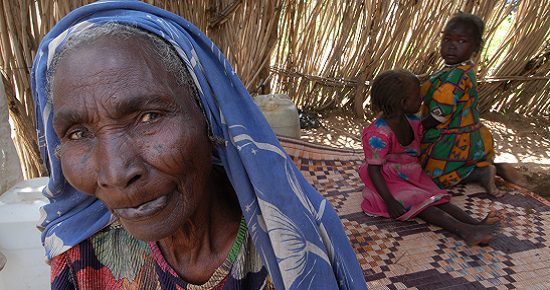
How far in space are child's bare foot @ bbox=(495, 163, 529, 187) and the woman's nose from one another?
313 cm

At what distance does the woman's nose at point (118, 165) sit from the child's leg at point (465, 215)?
7.70 feet

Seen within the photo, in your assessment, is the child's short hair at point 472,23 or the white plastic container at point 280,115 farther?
the white plastic container at point 280,115

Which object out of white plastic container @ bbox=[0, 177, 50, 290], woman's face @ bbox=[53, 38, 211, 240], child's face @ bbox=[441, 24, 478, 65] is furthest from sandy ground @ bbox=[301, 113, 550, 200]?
woman's face @ bbox=[53, 38, 211, 240]

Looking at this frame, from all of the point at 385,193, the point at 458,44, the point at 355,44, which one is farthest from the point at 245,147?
the point at 355,44

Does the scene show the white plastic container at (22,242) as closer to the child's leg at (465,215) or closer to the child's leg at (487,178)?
the child's leg at (465,215)

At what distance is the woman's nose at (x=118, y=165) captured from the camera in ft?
2.63

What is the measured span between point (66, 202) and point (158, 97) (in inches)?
19.9

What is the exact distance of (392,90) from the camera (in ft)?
9.09

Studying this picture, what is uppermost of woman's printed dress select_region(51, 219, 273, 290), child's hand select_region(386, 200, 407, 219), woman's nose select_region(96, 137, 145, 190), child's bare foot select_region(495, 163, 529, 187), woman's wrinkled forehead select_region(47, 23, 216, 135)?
woman's wrinkled forehead select_region(47, 23, 216, 135)

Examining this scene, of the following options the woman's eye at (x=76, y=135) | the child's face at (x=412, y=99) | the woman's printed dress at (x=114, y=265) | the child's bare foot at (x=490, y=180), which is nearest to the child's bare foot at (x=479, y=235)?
the child's bare foot at (x=490, y=180)

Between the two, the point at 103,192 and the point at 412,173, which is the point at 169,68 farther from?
the point at 412,173

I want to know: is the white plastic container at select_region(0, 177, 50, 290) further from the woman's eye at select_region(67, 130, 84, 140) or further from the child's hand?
the child's hand

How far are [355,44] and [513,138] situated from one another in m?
1.83

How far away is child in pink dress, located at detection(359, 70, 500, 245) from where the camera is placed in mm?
2721
